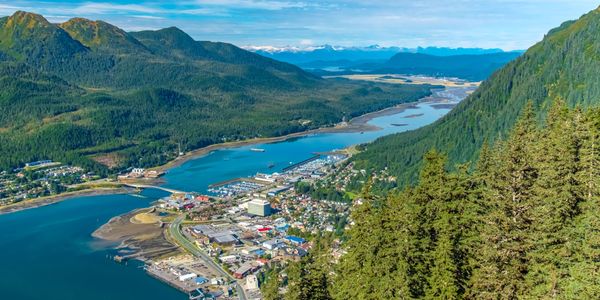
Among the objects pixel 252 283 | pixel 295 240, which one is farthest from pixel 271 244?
pixel 252 283

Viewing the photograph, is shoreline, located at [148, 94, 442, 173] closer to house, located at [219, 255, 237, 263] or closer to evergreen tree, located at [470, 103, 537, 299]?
house, located at [219, 255, 237, 263]

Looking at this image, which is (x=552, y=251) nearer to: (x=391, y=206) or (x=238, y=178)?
(x=391, y=206)

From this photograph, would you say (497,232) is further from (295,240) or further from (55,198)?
(55,198)

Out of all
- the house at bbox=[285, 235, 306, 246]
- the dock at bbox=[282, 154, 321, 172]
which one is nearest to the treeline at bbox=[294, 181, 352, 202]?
the dock at bbox=[282, 154, 321, 172]

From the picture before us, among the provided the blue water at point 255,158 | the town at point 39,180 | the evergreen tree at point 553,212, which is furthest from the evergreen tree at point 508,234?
the town at point 39,180

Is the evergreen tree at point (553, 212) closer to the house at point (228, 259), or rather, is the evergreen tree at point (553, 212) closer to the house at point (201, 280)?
the house at point (201, 280)

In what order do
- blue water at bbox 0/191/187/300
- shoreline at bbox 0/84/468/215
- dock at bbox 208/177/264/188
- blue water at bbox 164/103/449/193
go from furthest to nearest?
blue water at bbox 164/103/449/193 < dock at bbox 208/177/264/188 < shoreline at bbox 0/84/468/215 < blue water at bbox 0/191/187/300
